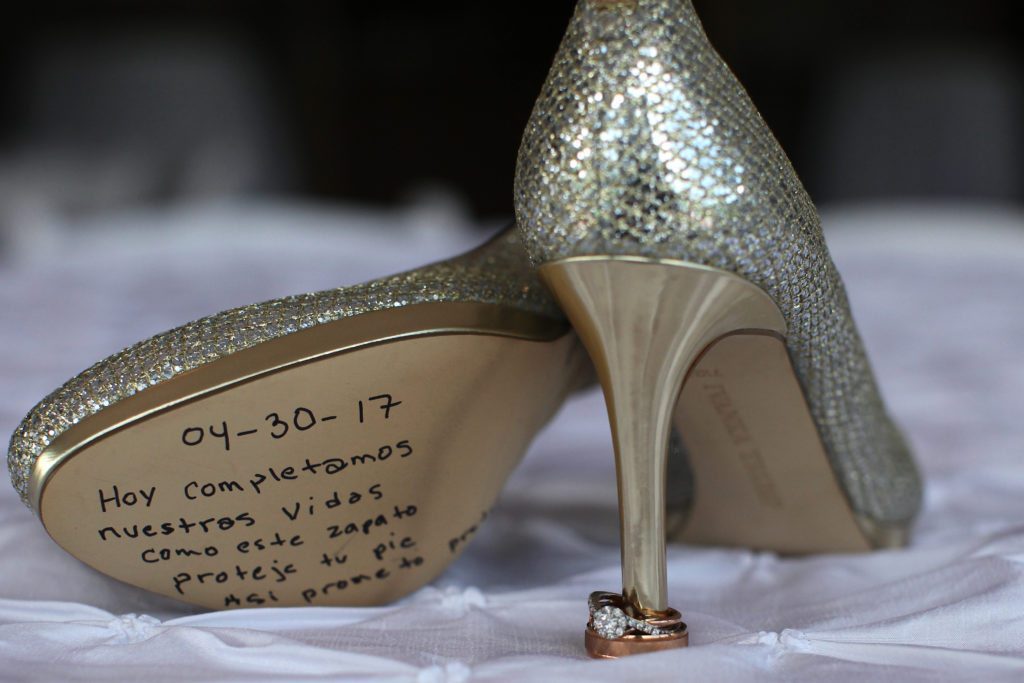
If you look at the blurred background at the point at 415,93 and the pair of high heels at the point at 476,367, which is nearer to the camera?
the pair of high heels at the point at 476,367

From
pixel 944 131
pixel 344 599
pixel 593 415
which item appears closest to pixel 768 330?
pixel 344 599

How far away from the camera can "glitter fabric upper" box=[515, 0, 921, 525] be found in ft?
1.26

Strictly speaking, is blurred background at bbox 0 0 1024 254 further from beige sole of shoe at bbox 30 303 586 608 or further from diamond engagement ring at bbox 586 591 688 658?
diamond engagement ring at bbox 586 591 688 658

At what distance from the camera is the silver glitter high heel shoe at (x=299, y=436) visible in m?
0.41

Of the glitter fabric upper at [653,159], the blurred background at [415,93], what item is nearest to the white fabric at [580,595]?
the glitter fabric upper at [653,159]

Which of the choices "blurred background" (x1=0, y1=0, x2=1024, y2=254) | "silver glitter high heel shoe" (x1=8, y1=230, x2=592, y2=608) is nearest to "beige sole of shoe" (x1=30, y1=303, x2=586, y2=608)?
"silver glitter high heel shoe" (x1=8, y1=230, x2=592, y2=608)

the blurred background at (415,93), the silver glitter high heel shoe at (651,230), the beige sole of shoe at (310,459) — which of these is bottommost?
the beige sole of shoe at (310,459)

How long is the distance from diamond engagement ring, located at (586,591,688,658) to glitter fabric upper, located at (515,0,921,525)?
139mm

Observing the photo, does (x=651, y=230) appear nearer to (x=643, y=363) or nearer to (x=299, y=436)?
(x=643, y=363)

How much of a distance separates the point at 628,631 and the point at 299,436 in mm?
Answer: 152

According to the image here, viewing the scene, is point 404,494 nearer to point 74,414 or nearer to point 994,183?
point 74,414

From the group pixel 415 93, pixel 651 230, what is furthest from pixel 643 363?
pixel 415 93

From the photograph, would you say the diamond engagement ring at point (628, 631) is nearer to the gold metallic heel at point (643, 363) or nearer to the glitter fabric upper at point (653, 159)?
the gold metallic heel at point (643, 363)

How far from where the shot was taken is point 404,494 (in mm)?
459
